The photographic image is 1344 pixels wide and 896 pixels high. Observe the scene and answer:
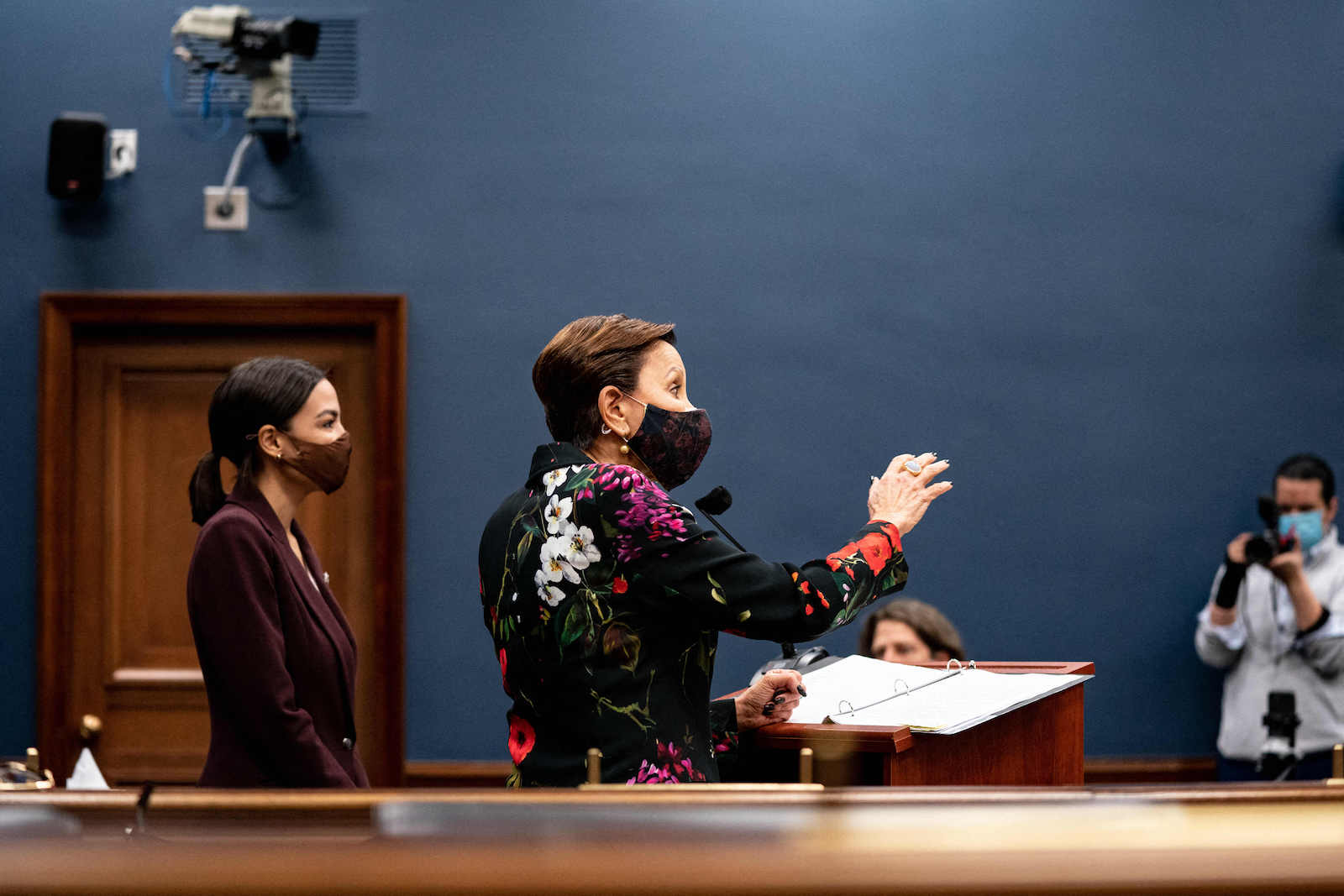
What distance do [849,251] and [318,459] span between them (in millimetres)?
2144

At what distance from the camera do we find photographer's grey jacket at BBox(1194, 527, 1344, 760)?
3305 millimetres

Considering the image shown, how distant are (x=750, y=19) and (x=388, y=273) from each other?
1.29 metres

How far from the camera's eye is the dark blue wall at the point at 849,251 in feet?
11.8

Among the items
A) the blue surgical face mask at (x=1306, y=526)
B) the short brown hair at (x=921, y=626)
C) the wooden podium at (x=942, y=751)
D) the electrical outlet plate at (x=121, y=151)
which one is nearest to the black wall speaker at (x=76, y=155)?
the electrical outlet plate at (x=121, y=151)

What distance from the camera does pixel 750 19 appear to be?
12.0 feet

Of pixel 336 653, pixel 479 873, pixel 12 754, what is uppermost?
pixel 479 873

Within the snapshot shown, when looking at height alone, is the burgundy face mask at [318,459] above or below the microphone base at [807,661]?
above

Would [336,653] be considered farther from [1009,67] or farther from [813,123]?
[1009,67]

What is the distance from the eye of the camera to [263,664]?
64.9 inches

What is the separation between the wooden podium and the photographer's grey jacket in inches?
86.6

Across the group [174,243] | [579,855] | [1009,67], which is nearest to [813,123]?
[1009,67]

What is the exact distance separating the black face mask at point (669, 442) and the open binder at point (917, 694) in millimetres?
303

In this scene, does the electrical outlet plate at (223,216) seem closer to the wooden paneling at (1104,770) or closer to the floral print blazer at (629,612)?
the wooden paneling at (1104,770)

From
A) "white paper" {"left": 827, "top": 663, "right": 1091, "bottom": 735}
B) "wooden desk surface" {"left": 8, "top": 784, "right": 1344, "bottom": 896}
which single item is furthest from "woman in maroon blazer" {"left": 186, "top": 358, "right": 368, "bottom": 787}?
"wooden desk surface" {"left": 8, "top": 784, "right": 1344, "bottom": 896}
